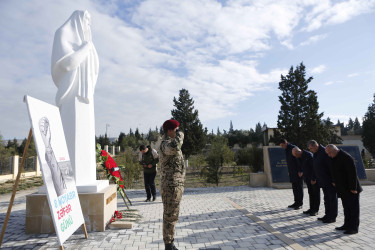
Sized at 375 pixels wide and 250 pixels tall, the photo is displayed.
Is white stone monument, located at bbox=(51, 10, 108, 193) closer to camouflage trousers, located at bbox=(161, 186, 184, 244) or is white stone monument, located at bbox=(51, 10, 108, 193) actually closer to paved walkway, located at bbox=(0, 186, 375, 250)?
paved walkway, located at bbox=(0, 186, 375, 250)

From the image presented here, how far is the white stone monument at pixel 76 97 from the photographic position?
4.89m

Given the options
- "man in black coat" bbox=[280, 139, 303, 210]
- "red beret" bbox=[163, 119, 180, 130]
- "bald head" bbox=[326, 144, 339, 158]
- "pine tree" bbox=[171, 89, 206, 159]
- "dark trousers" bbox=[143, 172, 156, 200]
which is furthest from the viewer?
"pine tree" bbox=[171, 89, 206, 159]

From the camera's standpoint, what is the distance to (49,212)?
451cm

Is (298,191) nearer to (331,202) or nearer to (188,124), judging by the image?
(331,202)

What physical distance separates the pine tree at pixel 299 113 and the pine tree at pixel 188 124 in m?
10.6

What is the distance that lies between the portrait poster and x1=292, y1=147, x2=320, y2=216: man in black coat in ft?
16.4

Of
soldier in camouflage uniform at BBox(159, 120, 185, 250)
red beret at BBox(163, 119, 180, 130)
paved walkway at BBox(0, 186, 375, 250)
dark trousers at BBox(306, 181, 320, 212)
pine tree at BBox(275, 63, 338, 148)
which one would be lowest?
paved walkway at BBox(0, 186, 375, 250)

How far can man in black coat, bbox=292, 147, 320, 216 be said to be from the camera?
5815 mm

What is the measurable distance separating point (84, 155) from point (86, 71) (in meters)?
1.78

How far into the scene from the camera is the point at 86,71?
531cm

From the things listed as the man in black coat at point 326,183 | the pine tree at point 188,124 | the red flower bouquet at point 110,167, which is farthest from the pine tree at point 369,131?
the red flower bouquet at point 110,167

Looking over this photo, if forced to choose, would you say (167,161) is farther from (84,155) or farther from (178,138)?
(84,155)

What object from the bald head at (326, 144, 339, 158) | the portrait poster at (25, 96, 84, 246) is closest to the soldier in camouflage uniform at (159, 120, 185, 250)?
the portrait poster at (25, 96, 84, 246)

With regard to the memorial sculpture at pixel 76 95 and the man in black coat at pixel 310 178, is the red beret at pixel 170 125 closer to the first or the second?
the memorial sculpture at pixel 76 95
